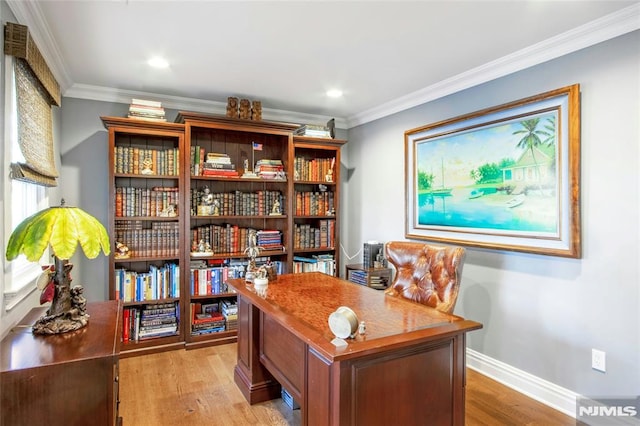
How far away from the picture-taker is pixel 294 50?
2.54 metres

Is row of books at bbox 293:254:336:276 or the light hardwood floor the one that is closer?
the light hardwood floor

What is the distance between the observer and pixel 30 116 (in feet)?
6.80

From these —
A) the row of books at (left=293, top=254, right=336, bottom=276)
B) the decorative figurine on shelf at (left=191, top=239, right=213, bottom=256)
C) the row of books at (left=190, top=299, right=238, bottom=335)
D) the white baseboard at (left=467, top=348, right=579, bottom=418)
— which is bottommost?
the white baseboard at (left=467, top=348, right=579, bottom=418)

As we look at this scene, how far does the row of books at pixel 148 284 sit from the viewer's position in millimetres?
3248

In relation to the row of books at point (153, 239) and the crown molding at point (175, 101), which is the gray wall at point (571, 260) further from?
the row of books at point (153, 239)

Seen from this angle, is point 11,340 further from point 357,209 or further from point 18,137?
point 357,209

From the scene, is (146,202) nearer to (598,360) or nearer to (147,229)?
(147,229)

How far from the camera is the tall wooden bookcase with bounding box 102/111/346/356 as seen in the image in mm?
3303

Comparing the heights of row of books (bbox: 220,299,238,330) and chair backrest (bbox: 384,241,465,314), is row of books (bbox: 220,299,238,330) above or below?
below

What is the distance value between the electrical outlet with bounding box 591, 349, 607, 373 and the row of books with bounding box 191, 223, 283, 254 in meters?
2.72

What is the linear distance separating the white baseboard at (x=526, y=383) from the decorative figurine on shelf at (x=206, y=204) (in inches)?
105

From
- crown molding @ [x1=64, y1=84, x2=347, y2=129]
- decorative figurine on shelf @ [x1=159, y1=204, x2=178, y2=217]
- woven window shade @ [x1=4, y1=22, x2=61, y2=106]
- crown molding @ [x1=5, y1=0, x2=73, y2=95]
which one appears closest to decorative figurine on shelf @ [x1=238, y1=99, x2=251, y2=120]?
crown molding @ [x1=64, y1=84, x2=347, y2=129]

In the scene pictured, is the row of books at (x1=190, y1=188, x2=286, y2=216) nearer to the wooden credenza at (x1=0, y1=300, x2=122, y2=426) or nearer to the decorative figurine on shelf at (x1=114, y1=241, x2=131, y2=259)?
the decorative figurine on shelf at (x1=114, y1=241, x2=131, y2=259)

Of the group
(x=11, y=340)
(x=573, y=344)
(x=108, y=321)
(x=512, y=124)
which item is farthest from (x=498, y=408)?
(x=11, y=340)
